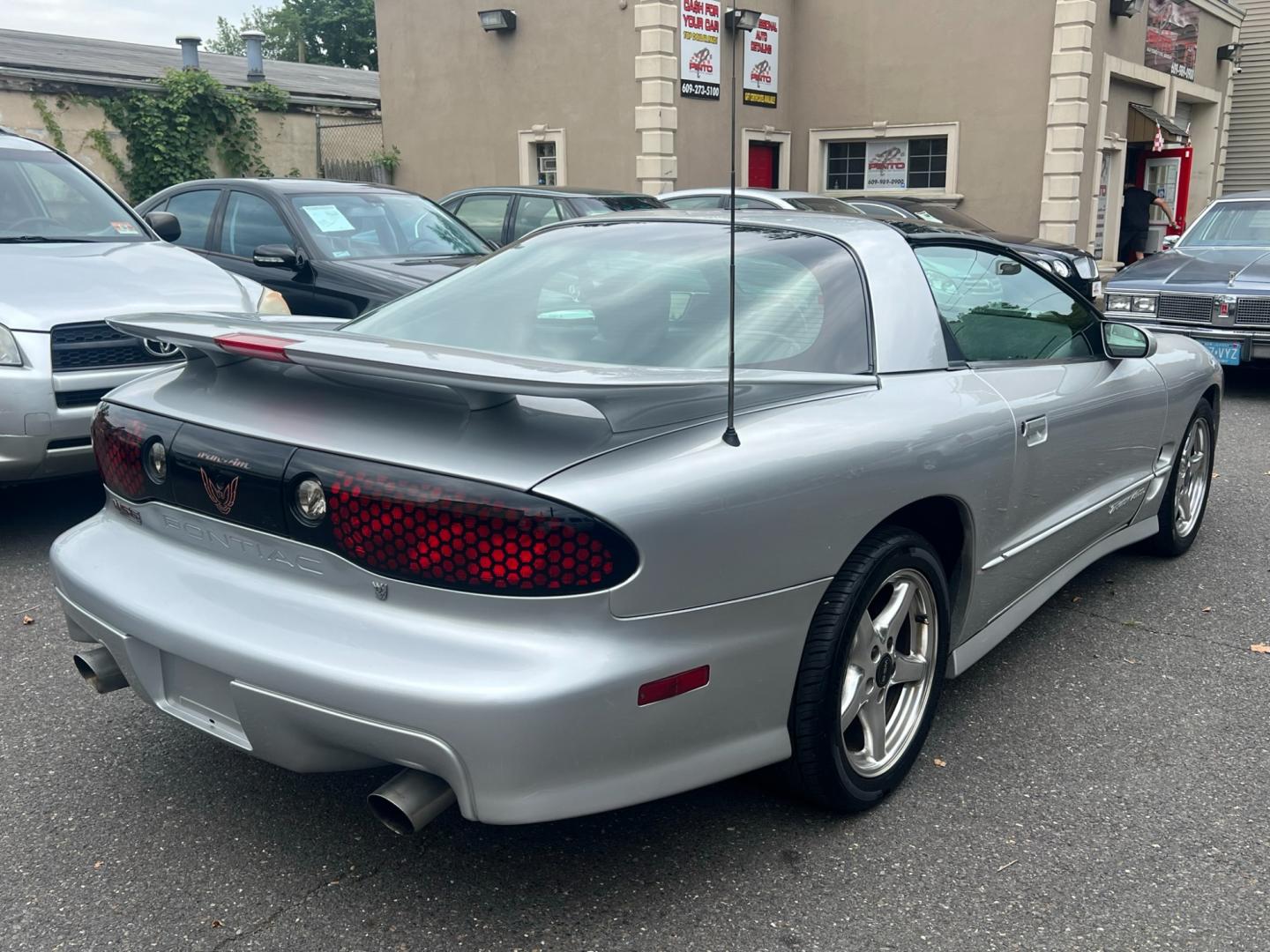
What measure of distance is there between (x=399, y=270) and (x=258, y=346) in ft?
16.2

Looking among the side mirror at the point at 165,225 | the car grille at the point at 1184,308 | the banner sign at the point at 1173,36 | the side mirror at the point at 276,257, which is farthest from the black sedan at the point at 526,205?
the banner sign at the point at 1173,36

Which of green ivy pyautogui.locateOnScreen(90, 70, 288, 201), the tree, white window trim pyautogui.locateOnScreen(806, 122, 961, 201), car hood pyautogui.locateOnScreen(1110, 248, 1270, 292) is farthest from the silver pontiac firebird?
the tree

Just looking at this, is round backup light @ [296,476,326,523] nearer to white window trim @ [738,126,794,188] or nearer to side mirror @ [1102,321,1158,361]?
side mirror @ [1102,321,1158,361]

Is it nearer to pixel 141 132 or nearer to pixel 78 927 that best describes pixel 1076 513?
pixel 78 927

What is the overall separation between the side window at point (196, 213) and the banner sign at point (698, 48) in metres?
9.66

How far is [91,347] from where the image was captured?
4660 mm

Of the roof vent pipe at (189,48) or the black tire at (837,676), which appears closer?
the black tire at (837,676)

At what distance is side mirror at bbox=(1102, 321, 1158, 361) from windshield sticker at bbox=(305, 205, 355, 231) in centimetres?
522

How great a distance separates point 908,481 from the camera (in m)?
2.70

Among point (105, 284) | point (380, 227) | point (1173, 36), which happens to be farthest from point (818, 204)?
point (1173, 36)

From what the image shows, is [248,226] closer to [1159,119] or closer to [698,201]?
[698,201]

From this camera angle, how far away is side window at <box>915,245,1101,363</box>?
10.9 feet

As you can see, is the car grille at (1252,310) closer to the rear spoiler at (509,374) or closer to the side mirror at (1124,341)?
the side mirror at (1124,341)

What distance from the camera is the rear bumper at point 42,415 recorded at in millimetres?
4461
